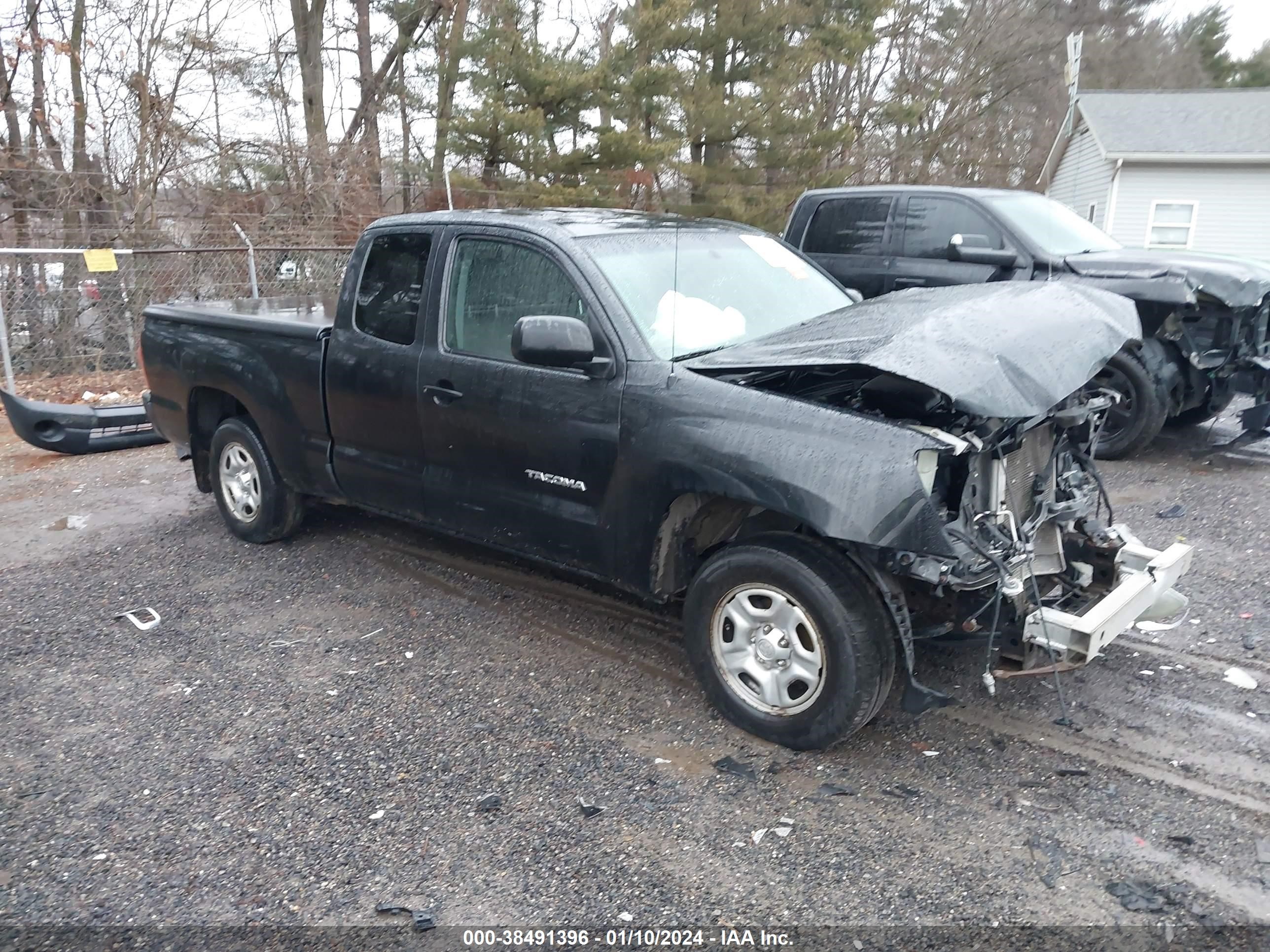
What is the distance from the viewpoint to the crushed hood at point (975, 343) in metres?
3.27

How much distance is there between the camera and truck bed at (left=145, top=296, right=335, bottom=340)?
17.9ft

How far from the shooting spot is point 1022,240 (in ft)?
25.6

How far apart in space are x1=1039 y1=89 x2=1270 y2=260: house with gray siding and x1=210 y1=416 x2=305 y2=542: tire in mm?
20776

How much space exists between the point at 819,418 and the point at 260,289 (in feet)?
33.5

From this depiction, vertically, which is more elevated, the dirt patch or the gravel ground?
the dirt patch

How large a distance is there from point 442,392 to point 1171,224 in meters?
23.6

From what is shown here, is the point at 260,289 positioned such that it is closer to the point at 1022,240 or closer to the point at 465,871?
the point at 1022,240

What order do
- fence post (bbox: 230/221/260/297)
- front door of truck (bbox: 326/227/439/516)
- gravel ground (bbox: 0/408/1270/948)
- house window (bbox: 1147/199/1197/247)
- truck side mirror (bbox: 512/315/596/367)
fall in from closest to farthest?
gravel ground (bbox: 0/408/1270/948), truck side mirror (bbox: 512/315/596/367), front door of truck (bbox: 326/227/439/516), fence post (bbox: 230/221/260/297), house window (bbox: 1147/199/1197/247)


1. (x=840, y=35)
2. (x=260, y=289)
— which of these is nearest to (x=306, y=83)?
(x=260, y=289)

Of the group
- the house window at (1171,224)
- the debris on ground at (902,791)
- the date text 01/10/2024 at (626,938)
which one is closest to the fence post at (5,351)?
the date text 01/10/2024 at (626,938)

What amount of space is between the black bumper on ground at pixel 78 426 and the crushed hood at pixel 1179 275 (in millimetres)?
7476

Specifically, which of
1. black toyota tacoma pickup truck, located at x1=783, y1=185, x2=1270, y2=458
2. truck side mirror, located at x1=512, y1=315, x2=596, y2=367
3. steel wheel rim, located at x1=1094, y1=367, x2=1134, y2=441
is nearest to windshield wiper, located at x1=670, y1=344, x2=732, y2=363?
truck side mirror, located at x1=512, y1=315, x2=596, y2=367

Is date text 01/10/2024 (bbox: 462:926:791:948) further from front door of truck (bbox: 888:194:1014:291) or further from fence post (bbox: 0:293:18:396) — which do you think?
fence post (bbox: 0:293:18:396)

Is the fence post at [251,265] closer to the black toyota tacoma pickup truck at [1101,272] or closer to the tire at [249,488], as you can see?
the tire at [249,488]
